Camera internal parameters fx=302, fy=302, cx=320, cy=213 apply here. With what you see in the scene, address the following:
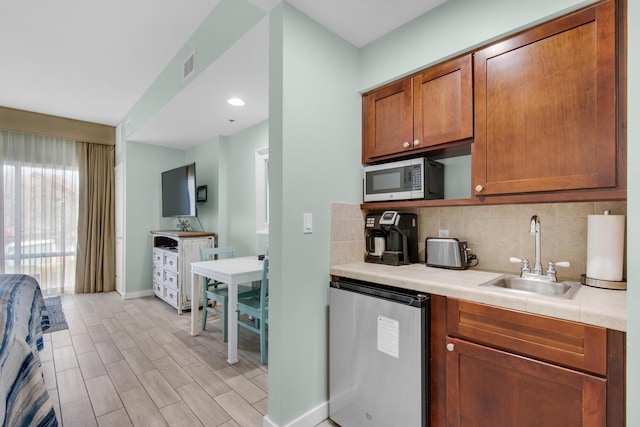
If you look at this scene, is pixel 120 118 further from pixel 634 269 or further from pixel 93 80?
pixel 634 269

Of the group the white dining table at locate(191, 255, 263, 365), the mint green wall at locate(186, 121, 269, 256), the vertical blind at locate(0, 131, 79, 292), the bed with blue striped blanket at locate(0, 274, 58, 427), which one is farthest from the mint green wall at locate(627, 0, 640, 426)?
the vertical blind at locate(0, 131, 79, 292)

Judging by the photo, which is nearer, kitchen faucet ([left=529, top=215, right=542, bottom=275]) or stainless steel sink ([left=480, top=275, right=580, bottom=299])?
stainless steel sink ([left=480, top=275, right=580, bottom=299])

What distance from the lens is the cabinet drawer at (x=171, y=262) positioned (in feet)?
12.9

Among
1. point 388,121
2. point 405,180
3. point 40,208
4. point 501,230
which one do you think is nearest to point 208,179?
point 40,208

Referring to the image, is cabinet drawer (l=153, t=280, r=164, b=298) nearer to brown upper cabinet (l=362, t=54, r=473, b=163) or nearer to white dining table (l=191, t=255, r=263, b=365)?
white dining table (l=191, t=255, r=263, b=365)

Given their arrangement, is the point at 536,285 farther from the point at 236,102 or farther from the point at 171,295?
the point at 171,295

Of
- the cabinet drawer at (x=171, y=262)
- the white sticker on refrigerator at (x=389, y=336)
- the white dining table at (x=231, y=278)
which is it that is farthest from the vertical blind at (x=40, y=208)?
the white sticker on refrigerator at (x=389, y=336)

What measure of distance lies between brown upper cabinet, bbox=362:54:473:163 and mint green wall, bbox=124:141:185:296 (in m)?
4.03

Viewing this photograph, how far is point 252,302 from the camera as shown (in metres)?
2.78

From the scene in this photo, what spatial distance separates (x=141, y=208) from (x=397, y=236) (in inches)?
169

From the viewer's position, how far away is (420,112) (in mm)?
1812

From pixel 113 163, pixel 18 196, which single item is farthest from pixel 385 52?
pixel 18 196

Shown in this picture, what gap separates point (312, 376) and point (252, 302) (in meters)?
1.14

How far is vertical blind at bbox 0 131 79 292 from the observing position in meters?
4.32
